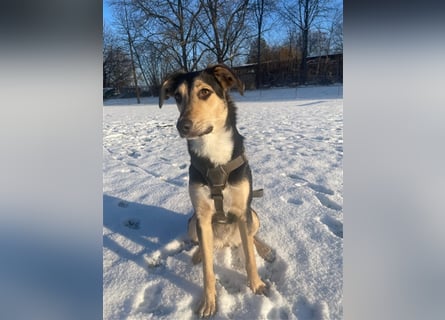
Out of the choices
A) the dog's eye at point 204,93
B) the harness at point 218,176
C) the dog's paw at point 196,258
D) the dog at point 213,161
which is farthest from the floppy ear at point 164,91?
the dog's paw at point 196,258

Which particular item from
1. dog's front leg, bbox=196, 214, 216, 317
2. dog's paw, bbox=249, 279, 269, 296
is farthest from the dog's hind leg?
dog's paw, bbox=249, 279, 269, 296

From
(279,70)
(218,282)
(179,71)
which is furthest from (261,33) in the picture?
(218,282)

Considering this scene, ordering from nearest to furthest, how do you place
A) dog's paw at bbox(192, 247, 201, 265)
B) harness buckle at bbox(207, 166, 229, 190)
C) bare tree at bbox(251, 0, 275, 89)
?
bare tree at bbox(251, 0, 275, 89), harness buckle at bbox(207, 166, 229, 190), dog's paw at bbox(192, 247, 201, 265)

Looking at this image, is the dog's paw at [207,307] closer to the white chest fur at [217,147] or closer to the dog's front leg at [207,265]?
the dog's front leg at [207,265]

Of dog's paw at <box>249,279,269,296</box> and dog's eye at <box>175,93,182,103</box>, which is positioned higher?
dog's eye at <box>175,93,182,103</box>

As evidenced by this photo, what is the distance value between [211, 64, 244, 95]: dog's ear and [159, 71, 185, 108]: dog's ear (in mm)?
122

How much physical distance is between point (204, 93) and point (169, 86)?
13 centimetres

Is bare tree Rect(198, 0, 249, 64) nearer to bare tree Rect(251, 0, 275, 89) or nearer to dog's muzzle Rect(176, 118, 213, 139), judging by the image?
bare tree Rect(251, 0, 275, 89)

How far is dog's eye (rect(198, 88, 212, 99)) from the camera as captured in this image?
931 mm

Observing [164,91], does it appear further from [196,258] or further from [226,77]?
[196,258]

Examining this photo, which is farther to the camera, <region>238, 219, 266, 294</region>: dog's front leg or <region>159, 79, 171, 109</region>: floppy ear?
<region>238, 219, 266, 294</region>: dog's front leg

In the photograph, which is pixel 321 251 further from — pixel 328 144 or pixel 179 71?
pixel 179 71

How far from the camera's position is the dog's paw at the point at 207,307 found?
974mm
